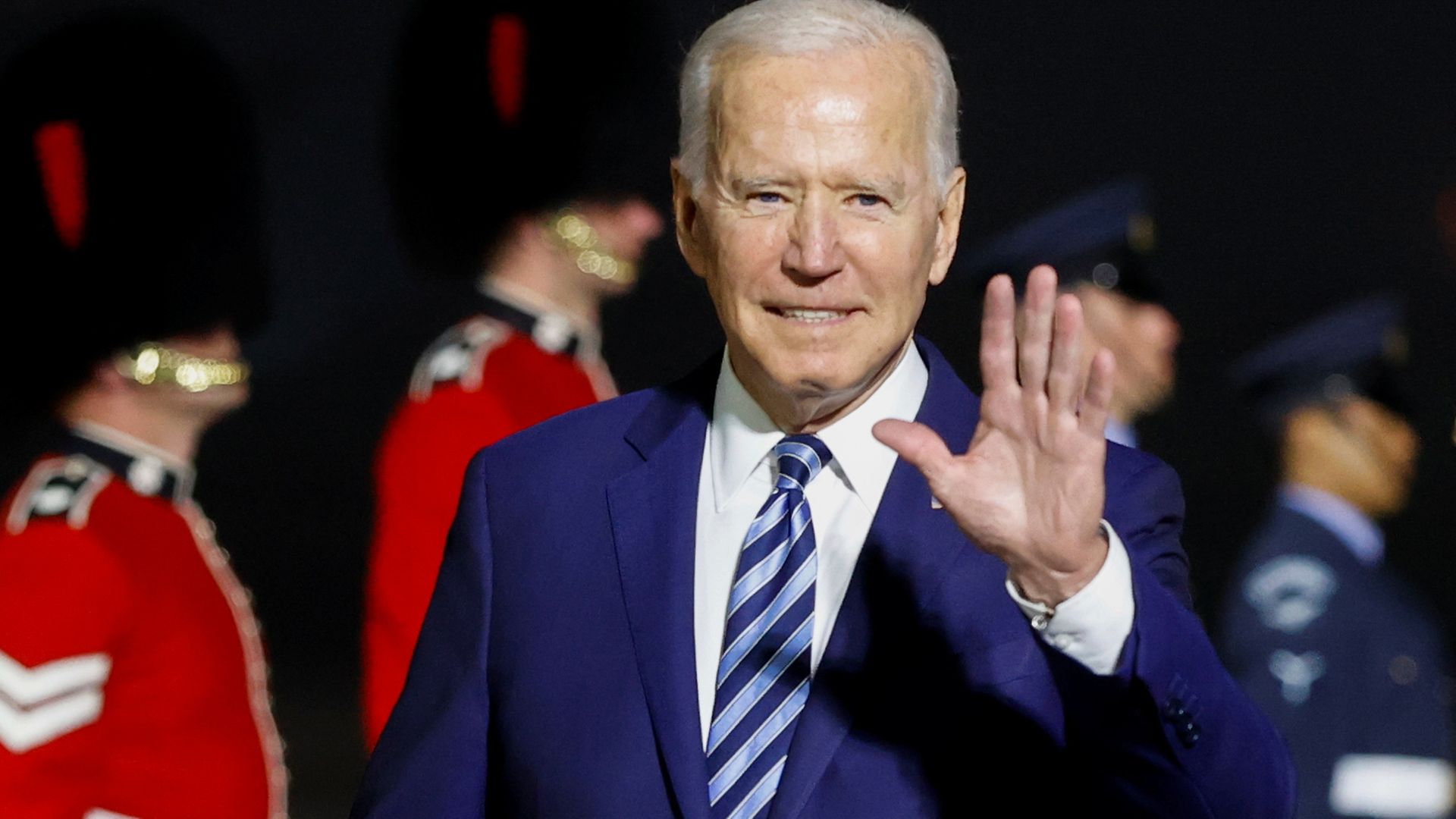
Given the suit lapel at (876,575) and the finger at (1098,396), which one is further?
the suit lapel at (876,575)

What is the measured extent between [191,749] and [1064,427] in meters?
2.40

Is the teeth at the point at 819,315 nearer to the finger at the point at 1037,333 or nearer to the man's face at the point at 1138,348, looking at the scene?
the finger at the point at 1037,333

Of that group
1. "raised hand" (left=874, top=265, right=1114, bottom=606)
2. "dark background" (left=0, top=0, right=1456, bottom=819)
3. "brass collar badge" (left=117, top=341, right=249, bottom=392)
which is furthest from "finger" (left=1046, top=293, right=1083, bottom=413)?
"brass collar badge" (left=117, top=341, right=249, bottom=392)

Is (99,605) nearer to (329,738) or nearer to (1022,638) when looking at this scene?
(329,738)

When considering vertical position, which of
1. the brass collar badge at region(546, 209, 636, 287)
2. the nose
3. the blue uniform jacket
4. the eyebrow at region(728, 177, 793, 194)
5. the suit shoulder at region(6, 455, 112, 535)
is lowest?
the blue uniform jacket

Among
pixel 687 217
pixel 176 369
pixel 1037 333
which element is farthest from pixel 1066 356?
pixel 176 369

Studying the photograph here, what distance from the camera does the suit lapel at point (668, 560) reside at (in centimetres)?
155

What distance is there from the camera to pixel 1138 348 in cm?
366

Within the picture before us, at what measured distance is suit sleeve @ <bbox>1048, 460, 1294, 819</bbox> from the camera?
4.46ft

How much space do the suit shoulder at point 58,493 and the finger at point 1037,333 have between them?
8.16ft

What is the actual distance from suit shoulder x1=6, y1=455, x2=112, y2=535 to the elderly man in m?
1.96

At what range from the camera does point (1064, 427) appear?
4.50ft

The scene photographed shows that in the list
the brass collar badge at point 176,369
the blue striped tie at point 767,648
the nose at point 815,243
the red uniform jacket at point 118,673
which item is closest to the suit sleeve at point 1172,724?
the blue striped tie at point 767,648

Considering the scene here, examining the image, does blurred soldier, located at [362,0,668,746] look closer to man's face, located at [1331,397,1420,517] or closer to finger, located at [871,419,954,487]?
man's face, located at [1331,397,1420,517]
